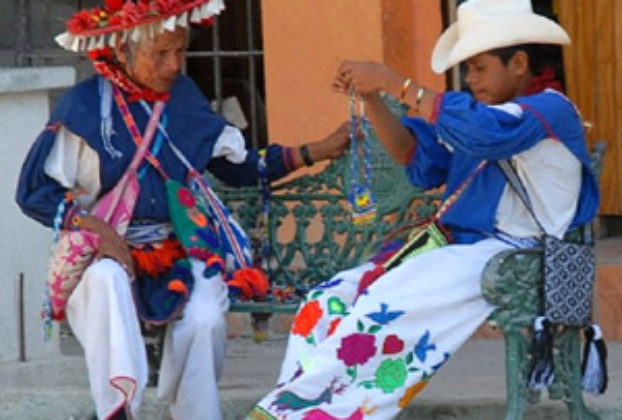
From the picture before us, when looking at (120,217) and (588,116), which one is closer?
(120,217)

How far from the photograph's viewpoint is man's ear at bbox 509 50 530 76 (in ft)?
22.4

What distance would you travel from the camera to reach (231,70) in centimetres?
991

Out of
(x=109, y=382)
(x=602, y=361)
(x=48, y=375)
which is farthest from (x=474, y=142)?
(x=48, y=375)

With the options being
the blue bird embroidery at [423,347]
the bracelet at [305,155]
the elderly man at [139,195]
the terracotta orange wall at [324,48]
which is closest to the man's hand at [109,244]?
the elderly man at [139,195]

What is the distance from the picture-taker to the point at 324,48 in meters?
9.06

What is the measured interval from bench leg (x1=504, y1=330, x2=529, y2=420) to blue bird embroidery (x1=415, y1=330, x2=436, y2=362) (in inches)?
9.1

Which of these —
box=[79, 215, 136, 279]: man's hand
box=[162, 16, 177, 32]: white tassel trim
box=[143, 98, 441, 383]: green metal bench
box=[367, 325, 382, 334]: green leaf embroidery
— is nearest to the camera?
box=[367, 325, 382, 334]: green leaf embroidery

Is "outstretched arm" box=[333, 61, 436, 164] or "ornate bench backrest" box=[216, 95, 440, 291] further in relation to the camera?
"ornate bench backrest" box=[216, 95, 440, 291]

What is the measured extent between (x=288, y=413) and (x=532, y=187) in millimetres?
986

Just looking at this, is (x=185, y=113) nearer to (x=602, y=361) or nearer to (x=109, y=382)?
(x=109, y=382)

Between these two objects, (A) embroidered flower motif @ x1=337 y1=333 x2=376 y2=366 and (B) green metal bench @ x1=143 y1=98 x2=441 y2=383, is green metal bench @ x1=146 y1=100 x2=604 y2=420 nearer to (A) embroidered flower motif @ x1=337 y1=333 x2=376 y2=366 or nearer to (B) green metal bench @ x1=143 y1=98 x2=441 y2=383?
(B) green metal bench @ x1=143 y1=98 x2=441 y2=383

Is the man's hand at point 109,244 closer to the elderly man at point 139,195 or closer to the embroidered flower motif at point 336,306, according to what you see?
the elderly man at point 139,195

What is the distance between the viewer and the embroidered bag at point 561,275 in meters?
6.72

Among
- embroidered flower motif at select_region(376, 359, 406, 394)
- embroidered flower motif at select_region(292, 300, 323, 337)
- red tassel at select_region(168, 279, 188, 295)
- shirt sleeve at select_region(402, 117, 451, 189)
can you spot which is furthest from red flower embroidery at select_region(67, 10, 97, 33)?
embroidered flower motif at select_region(376, 359, 406, 394)
